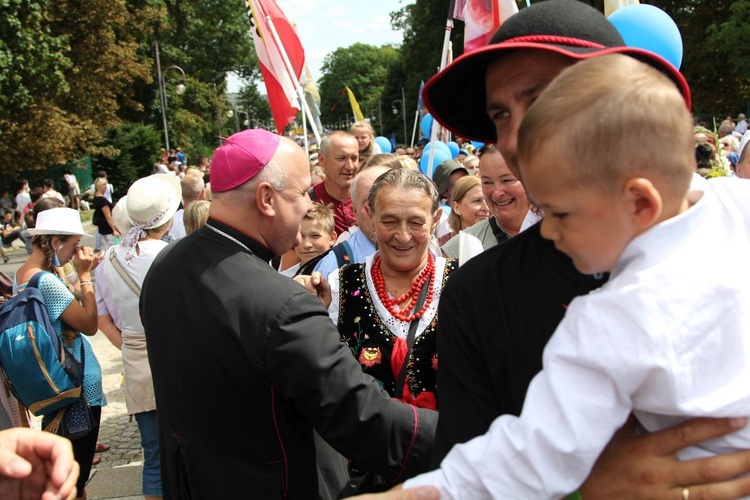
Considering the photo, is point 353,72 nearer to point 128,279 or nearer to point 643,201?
point 128,279

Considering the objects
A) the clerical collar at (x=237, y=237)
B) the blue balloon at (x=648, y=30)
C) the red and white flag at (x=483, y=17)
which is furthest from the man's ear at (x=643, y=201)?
the red and white flag at (x=483, y=17)

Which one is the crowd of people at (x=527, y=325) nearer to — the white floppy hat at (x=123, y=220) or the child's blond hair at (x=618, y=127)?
the child's blond hair at (x=618, y=127)

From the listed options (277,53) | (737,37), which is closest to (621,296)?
(277,53)

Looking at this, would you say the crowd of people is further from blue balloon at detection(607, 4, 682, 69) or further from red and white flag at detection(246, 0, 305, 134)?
red and white flag at detection(246, 0, 305, 134)

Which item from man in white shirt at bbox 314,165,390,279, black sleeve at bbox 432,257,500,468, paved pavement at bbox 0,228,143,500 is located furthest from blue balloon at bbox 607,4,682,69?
paved pavement at bbox 0,228,143,500

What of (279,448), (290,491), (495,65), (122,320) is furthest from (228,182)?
(122,320)

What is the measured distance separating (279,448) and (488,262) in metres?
1.15

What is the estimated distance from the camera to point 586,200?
1.11m

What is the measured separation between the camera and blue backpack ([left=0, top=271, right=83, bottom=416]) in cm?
374

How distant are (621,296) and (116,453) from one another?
17.6 feet

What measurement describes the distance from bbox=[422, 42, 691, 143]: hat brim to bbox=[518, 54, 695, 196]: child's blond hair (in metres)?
0.20

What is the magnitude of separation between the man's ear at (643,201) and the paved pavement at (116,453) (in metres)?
4.71

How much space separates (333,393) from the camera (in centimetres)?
208

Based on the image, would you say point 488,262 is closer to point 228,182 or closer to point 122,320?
point 228,182
